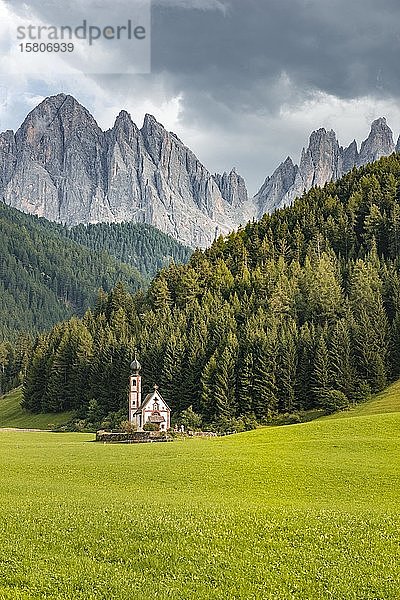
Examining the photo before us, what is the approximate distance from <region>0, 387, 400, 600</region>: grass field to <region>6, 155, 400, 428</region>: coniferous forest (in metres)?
38.5

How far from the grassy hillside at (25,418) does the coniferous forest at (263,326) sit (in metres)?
2.40

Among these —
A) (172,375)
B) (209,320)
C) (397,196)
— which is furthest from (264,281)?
(397,196)

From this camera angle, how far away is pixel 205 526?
2116cm

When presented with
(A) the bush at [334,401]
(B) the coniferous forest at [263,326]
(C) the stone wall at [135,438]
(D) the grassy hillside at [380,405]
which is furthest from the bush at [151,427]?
(D) the grassy hillside at [380,405]

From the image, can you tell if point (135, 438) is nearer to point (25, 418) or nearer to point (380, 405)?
point (380, 405)

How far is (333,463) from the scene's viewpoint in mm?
36812

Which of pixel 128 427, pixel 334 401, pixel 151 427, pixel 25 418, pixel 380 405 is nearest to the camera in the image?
pixel 380 405

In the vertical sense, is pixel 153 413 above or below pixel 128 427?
above

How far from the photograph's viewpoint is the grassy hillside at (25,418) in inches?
3888

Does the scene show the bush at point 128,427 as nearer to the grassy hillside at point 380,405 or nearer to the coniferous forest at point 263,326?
the coniferous forest at point 263,326

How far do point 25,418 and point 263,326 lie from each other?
4571 centimetres

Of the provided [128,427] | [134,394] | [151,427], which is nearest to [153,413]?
[151,427]

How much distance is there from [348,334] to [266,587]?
6877 centimetres

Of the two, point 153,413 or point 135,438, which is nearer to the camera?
point 135,438
